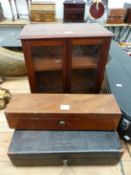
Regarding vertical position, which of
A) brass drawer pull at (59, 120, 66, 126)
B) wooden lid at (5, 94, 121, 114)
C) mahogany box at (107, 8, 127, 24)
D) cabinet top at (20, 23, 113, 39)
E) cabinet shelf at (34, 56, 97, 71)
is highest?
cabinet top at (20, 23, 113, 39)

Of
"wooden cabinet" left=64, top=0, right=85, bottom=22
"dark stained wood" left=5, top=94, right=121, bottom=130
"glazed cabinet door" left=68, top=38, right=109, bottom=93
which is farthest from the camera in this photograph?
"wooden cabinet" left=64, top=0, right=85, bottom=22

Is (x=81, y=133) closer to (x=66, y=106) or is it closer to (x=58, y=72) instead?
(x=66, y=106)

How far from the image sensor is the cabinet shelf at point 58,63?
1.06 metres

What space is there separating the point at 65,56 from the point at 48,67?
135mm

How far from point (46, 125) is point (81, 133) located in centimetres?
19

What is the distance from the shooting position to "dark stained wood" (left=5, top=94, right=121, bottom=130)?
86 cm

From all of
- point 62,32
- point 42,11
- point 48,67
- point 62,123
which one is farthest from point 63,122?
point 42,11

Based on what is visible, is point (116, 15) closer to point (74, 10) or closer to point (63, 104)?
point (74, 10)

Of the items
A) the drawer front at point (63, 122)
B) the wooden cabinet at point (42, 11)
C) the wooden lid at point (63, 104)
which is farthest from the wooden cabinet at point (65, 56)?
the wooden cabinet at point (42, 11)

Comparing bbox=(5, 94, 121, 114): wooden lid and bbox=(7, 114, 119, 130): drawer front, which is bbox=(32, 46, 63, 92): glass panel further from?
bbox=(7, 114, 119, 130): drawer front

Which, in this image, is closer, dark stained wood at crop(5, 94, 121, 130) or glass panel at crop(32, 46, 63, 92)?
dark stained wood at crop(5, 94, 121, 130)

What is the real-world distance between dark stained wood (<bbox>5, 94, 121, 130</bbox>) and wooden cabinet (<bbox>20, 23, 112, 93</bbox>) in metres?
0.23

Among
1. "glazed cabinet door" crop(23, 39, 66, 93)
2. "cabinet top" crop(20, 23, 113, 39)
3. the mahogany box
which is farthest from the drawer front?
the mahogany box

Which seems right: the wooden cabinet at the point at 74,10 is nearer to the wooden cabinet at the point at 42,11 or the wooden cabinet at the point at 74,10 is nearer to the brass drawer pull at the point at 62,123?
the wooden cabinet at the point at 42,11
